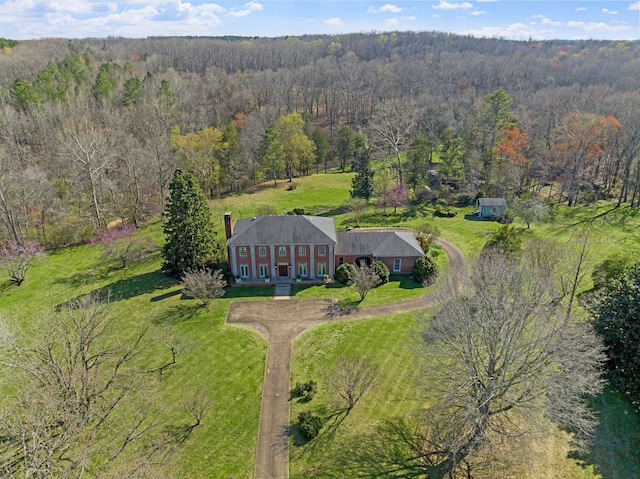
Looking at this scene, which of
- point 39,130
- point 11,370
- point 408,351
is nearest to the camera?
point 11,370

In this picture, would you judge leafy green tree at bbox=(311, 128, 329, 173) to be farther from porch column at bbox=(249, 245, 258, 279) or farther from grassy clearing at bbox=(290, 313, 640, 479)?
grassy clearing at bbox=(290, 313, 640, 479)

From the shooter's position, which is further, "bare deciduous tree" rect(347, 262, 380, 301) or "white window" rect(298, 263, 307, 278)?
"white window" rect(298, 263, 307, 278)

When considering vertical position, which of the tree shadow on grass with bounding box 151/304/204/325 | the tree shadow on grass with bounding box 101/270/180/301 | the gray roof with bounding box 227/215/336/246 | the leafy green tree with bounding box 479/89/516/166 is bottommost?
the tree shadow on grass with bounding box 101/270/180/301

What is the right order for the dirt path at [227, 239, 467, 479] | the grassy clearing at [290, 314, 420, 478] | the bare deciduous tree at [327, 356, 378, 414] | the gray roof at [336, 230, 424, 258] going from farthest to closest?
the gray roof at [336, 230, 424, 258], the bare deciduous tree at [327, 356, 378, 414], the grassy clearing at [290, 314, 420, 478], the dirt path at [227, 239, 467, 479]

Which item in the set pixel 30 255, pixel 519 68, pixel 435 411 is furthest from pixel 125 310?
pixel 519 68

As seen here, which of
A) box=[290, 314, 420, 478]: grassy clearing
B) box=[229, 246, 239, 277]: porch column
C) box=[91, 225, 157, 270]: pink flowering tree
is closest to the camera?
box=[290, 314, 420, 478]: grassy clearing

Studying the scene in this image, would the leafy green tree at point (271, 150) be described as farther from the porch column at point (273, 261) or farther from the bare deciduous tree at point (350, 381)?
the bare deciduous tree at point (350, 381)

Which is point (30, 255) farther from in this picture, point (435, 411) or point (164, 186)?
point (435, 411)

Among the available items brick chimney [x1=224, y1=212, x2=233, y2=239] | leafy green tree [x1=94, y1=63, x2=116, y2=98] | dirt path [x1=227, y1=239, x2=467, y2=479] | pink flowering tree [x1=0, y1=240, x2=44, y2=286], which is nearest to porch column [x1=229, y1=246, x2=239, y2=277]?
brick chimney [x1=224, y1=212, x2=233, y2=239]
